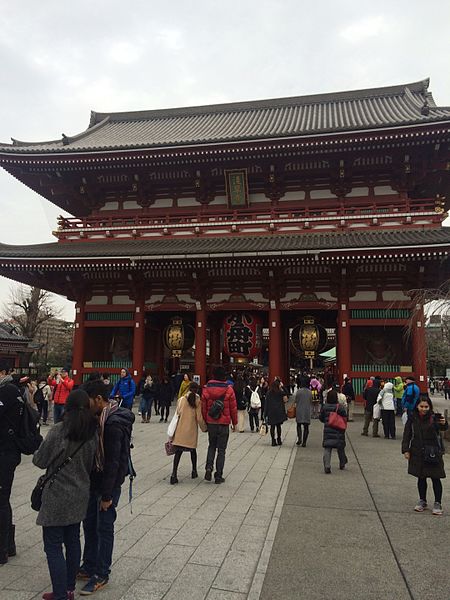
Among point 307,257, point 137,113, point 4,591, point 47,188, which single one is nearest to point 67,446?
point 4,591

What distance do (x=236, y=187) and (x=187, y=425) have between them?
552 inches

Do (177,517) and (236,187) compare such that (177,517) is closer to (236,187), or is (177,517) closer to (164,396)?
(164,396)

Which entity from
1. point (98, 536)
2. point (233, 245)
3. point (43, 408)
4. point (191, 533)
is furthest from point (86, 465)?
point (233, 245)

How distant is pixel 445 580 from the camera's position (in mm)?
3916

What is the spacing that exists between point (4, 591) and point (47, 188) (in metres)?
20.7

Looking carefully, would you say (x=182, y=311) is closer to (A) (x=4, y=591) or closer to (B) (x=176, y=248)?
(B) (x=176, y=248)

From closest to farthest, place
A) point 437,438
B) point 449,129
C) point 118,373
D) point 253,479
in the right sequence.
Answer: point 437,438 < point 253,479 < point 449,129 < point 118,373

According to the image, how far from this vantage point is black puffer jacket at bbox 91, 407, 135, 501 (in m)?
3.55

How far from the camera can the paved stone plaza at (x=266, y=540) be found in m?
3.75

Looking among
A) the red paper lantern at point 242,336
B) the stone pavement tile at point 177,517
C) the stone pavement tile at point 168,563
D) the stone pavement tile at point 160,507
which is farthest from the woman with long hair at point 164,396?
the stone pavement tile at point 168,563

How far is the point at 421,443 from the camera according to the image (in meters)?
5.78

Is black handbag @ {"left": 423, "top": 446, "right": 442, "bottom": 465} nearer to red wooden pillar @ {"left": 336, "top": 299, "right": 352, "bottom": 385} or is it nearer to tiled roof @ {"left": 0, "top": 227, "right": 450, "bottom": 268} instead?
tiled roof @ {"left": 0, "top": 227, "right": 450, "bottom": 268}

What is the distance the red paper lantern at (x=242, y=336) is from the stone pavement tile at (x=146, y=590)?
14444 millimetres

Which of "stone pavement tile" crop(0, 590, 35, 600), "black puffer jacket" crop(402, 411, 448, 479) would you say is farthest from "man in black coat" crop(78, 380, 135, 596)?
"black puffer jacket" crop(402, 411, 448, 479)
